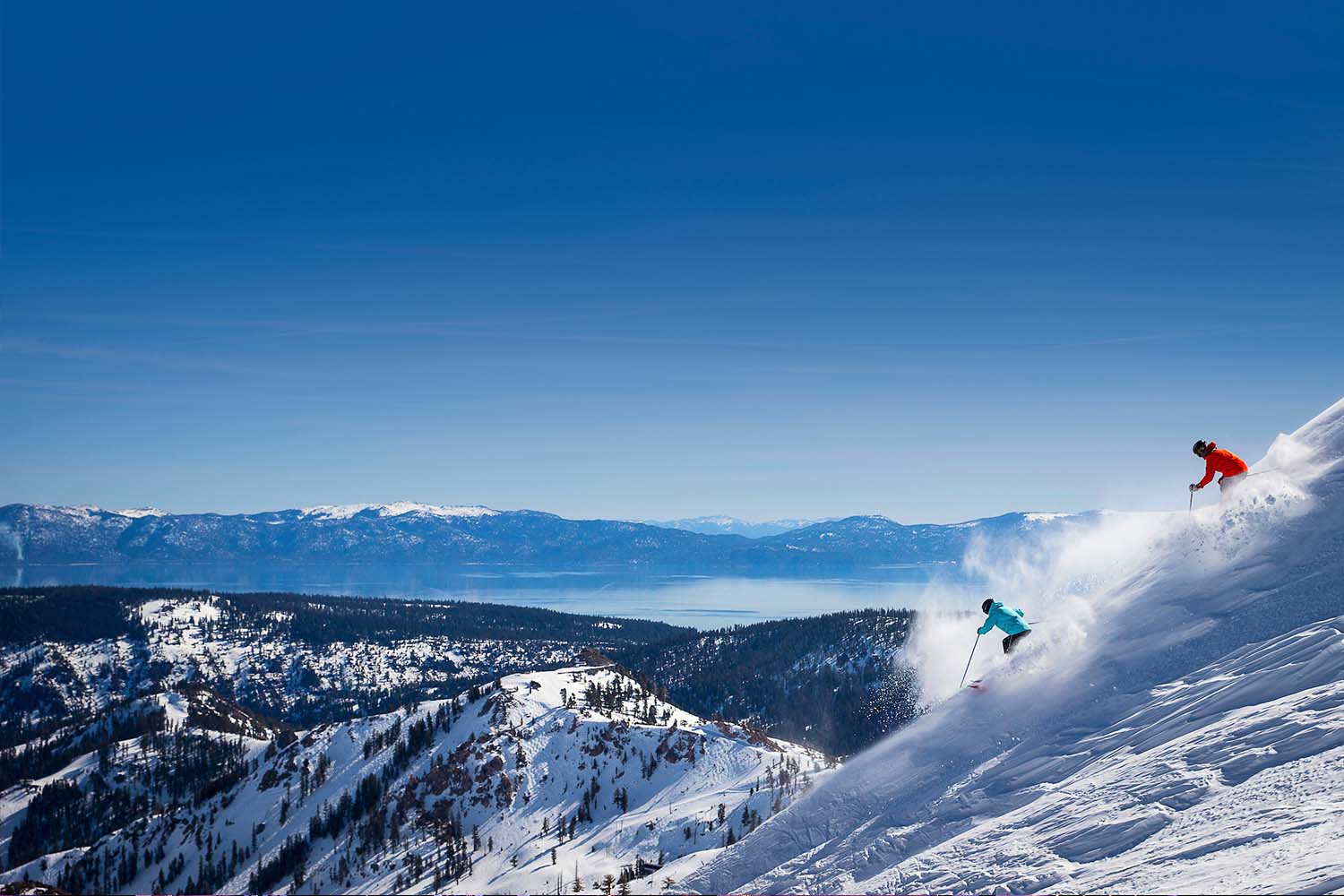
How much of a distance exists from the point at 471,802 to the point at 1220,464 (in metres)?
112

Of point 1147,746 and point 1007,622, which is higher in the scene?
point 1007,622

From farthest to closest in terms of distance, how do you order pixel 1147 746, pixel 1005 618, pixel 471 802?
pixel 471 802 → pixel 1005 618 → pixel 1147 746

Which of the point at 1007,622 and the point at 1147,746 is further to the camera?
the point at 1007,622

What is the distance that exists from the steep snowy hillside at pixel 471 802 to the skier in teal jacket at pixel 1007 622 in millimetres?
64971

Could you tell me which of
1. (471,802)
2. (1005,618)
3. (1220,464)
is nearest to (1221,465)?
(1220,464)

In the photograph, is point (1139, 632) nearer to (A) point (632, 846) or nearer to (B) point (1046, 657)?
(B) point (1046, 657)

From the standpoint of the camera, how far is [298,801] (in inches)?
5182

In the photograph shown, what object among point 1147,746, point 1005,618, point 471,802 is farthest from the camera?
point 471,802

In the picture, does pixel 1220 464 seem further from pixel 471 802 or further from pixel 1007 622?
pixel 471 802

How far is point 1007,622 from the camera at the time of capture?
19.0 meters

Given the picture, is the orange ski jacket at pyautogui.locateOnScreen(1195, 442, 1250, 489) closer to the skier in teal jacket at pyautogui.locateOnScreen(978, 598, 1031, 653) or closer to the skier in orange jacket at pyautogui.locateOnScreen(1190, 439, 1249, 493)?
the skier in orange jacket at pyautogui.locateOnScreen(1190, 439, 1249, 493)

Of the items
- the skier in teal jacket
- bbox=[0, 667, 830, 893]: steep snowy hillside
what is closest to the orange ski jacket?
the skier in teal jacket

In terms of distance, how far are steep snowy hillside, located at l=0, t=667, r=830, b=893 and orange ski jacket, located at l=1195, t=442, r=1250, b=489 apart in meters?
67.1

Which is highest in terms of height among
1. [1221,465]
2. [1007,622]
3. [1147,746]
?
[1221,465]
